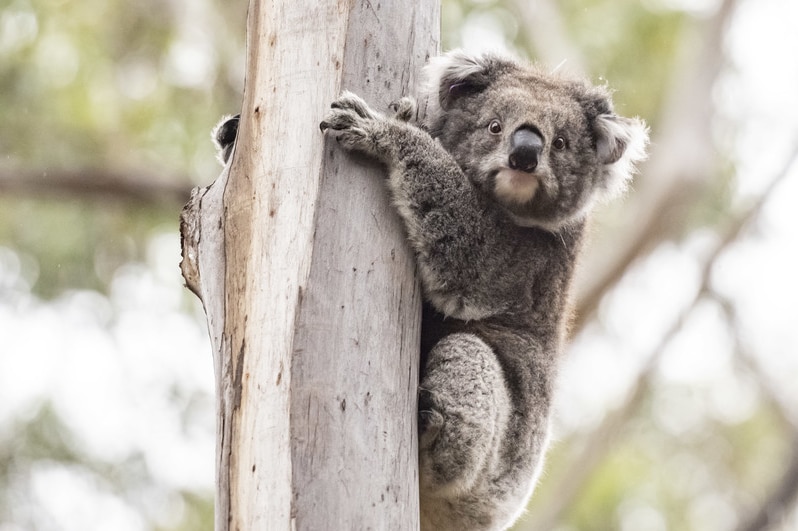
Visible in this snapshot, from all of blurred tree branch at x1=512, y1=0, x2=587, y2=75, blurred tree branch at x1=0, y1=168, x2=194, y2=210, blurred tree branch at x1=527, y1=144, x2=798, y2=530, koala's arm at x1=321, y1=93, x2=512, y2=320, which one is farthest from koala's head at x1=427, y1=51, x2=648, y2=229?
blurred tree branch at x1=512, y1=0, x2=587, y2=75

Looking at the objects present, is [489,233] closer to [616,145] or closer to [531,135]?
[531,135]

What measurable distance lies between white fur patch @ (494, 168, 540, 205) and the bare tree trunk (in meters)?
0.63

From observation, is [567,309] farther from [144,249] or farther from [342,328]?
[144,249]

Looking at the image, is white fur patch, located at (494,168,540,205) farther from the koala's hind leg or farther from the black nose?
the koala's hind leg

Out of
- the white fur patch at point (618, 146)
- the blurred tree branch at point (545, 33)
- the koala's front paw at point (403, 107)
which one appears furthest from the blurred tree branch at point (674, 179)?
→ the koala's front paw at point (403, 107)

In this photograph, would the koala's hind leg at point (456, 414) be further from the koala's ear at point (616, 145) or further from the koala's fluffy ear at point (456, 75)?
the koala's ear at point (616, 145)

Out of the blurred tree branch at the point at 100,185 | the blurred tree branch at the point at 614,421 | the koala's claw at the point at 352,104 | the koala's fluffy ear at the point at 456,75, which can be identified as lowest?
the blurred tree branch at the point at 614,421

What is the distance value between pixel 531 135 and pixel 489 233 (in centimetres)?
45

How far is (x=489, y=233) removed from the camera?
3797 millimetres

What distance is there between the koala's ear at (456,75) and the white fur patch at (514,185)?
1.37ft

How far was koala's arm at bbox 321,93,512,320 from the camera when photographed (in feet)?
10.3

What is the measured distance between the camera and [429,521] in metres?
3.85

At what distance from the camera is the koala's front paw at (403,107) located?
3385 mm

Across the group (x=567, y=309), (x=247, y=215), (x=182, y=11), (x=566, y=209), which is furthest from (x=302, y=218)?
(x=182, y=11)
